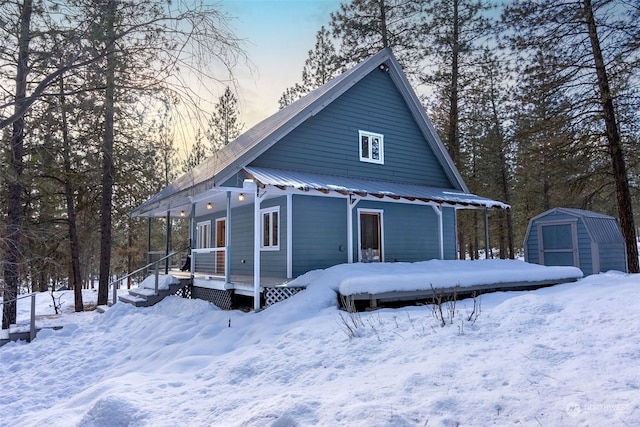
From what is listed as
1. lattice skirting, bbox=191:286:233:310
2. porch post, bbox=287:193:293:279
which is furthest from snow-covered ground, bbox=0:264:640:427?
porch post, bbox=287:193:293:279

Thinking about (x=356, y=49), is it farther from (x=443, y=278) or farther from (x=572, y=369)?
(x=572, y=369)

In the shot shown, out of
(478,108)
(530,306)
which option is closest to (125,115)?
(530,306)

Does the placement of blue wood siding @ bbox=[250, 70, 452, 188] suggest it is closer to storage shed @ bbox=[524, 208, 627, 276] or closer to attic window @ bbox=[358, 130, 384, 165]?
attic window @ bbox=[358, 130, 384, 165]

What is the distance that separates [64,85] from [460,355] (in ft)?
15.9

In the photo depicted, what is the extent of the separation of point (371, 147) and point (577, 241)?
7.99m

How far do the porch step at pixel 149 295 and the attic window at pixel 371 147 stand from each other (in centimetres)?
616

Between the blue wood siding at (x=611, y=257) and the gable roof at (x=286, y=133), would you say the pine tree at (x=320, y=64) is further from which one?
the blue wood siding at (x=611, y=257)

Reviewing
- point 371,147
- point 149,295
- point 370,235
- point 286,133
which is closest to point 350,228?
point 370,235

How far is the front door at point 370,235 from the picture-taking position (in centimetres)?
1194

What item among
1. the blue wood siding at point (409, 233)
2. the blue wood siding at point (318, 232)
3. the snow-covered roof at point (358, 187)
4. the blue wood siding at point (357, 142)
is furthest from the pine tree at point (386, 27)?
the blue wood siding at point (318, 232)

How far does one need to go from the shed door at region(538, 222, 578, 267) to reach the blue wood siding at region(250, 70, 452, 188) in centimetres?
429

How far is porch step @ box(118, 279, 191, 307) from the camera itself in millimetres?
10638

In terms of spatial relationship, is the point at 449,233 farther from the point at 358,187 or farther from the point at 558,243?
the point at 358,187

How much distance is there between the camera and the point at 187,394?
4773 millimetres
